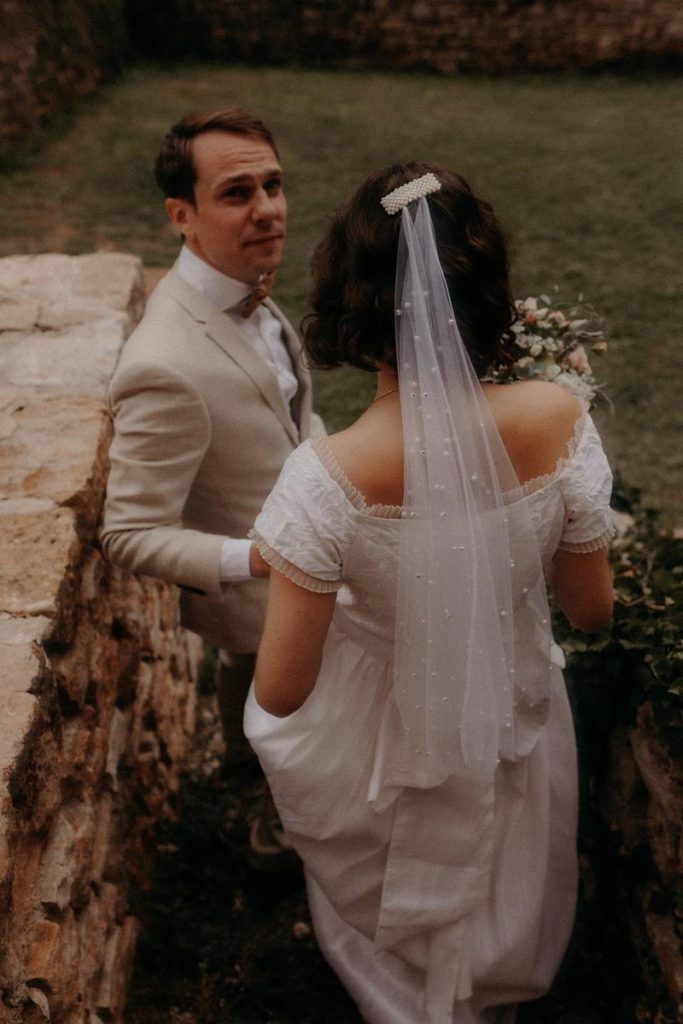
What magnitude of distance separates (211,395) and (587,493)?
1.01 meters

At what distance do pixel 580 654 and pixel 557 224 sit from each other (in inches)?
221

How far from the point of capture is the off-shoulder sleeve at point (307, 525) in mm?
1620

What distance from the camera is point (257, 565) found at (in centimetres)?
210

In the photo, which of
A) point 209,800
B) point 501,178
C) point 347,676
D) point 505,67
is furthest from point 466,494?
point 505,67

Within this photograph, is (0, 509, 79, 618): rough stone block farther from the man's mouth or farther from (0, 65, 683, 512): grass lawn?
(0, 65, 683, 512): grass lawn

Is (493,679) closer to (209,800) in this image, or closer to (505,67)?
(209,800)

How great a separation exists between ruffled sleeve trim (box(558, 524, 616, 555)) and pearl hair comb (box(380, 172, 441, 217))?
2.54 ft

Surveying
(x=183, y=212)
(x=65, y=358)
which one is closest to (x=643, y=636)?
(x=183, y=212)

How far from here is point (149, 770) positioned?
2938 mm

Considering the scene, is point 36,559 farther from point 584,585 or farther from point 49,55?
point 49,55

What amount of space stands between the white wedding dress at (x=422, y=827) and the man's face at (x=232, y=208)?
105 cm

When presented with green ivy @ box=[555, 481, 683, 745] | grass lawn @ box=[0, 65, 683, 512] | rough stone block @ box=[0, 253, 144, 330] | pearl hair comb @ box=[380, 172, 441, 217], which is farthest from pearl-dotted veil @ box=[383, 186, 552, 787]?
grass lawn @ box=[0, 65, 683, 512]

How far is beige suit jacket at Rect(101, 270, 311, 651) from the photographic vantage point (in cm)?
220

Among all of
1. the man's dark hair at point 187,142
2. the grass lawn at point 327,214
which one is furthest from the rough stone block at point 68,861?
the man's dark hair at point 187,142
